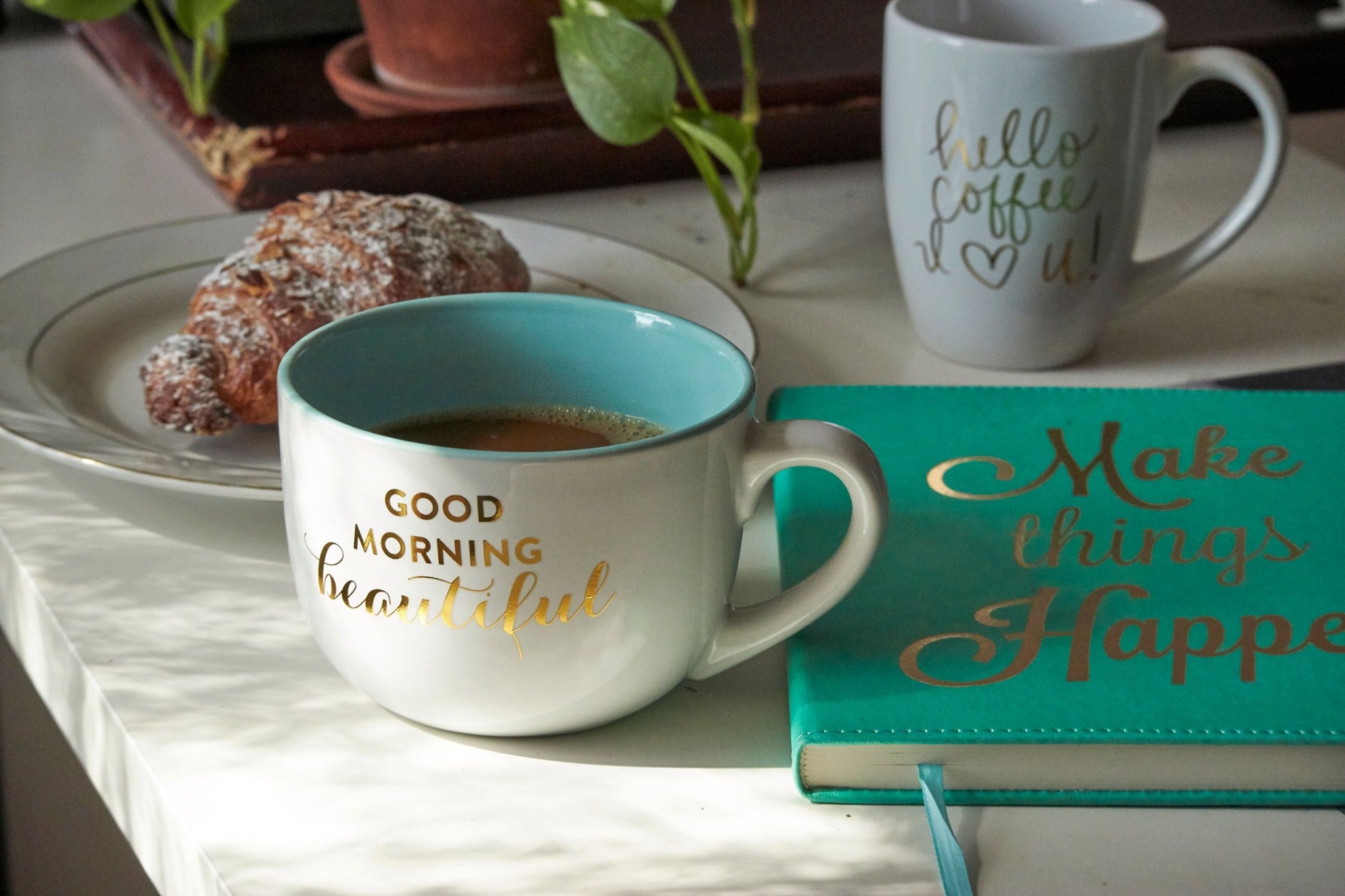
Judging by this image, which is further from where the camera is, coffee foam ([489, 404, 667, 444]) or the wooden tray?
the wooden tray

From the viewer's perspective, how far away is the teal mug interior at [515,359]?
0.40 metres

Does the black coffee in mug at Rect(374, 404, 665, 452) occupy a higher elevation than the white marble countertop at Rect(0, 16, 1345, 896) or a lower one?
higher

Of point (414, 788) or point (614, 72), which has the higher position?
point (614, 72)

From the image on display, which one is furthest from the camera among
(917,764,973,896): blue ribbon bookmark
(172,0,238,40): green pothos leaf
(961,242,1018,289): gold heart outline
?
(172,0,238,40): green pothos leaf

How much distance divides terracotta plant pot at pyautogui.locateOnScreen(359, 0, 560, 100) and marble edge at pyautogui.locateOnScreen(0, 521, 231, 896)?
0.41 m

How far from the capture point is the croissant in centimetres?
53

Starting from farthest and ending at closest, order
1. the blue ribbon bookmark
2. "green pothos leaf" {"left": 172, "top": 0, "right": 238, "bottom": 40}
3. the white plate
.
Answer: "green pothos leaf" {"left": 172, "top": 0, "right": 238, "bottom": 40}
the white plate
the blue ribbon bookmark

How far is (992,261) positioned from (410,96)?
38 cm

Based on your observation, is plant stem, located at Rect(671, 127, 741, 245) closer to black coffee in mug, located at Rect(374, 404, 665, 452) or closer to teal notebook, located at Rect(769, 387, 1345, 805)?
teal notebook, located at Rect(769, 387, 1345, 805)

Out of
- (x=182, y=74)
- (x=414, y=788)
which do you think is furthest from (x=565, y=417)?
(x=182, y=74)

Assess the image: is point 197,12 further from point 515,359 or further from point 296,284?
point 515,359

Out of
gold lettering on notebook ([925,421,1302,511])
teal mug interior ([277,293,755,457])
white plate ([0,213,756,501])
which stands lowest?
gold lettering on notebook ([925,421,1302,511])

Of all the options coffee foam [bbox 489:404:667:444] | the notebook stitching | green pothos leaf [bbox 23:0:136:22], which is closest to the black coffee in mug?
coffee foam [bbox 489:404:667:444]

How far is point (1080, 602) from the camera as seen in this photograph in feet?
1.38
